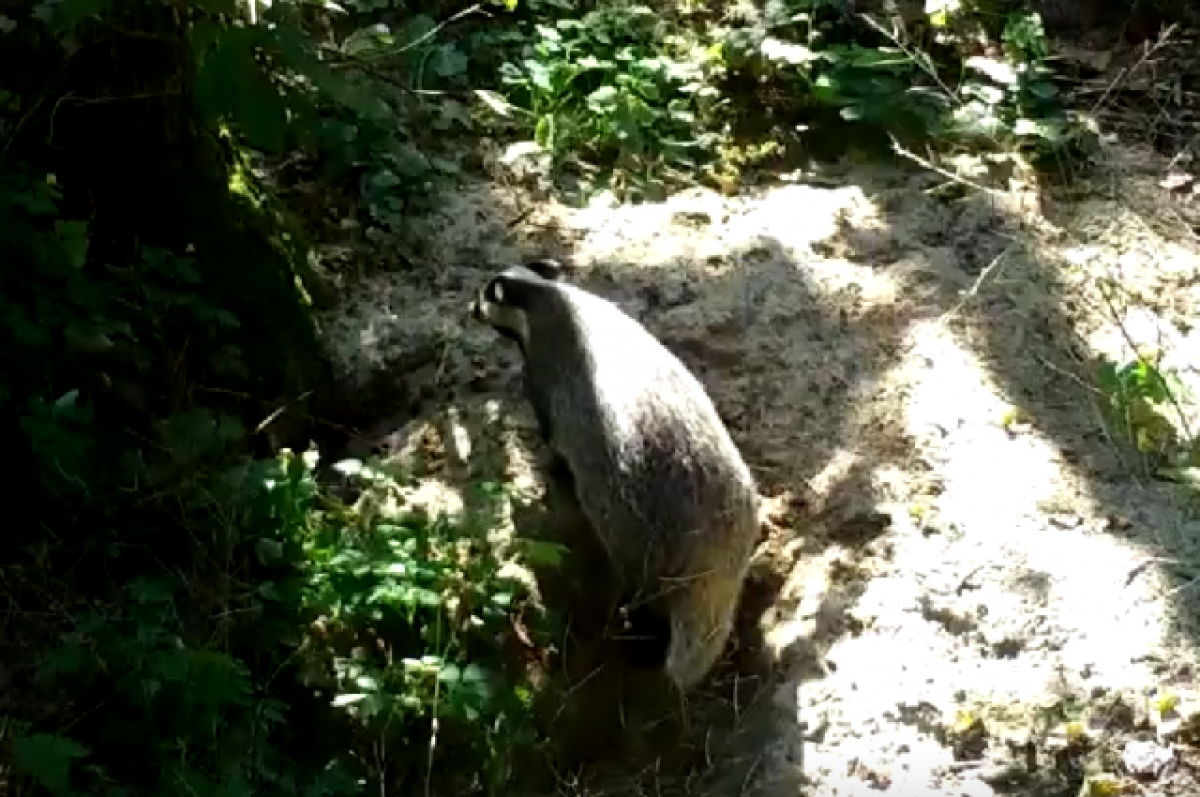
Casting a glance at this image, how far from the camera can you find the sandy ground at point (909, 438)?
12.3ft

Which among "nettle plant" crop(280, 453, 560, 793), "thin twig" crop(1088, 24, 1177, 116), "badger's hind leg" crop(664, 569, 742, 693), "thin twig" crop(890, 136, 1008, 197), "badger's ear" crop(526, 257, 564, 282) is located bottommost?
"badger's hind leg" crop(664, 569, 742, 693)

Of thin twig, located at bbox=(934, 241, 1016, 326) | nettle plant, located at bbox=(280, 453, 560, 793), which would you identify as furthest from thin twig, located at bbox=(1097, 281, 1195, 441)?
nettle plant, located at bbox=(280, 453, 560, 793)

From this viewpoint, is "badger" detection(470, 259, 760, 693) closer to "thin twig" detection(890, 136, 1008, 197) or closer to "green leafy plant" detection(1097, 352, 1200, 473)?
"green leafy plant" detection(1097, 352, 1200, 473)

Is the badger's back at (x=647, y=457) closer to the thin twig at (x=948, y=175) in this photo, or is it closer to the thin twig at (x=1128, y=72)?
the thin twig at (x=948, y=175)

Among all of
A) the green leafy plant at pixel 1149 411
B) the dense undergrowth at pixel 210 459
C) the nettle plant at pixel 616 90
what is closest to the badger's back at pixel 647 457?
the dense undergrowth at pixel 210 459

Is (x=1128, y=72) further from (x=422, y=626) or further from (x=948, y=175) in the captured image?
(x=422, y=626)

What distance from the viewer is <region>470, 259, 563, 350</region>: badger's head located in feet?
15.1

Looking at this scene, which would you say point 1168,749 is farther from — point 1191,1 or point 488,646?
point 1191,1

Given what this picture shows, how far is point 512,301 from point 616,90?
124cm

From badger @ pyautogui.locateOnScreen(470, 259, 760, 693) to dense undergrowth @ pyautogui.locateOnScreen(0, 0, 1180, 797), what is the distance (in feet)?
0.97

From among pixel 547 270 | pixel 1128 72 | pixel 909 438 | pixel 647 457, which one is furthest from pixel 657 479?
pixel 1128 72

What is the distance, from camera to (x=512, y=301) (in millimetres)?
4633

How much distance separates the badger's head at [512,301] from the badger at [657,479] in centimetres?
15

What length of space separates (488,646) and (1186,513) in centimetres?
169
